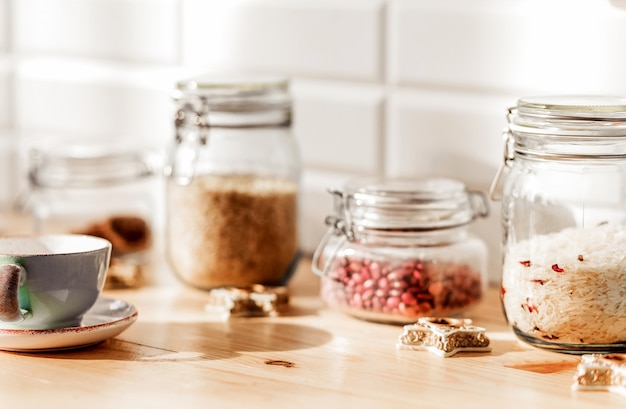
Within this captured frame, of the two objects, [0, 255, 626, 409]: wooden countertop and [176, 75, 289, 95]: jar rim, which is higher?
[176, 75, 289, 95]: jar rim

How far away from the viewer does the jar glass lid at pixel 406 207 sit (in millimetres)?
1208

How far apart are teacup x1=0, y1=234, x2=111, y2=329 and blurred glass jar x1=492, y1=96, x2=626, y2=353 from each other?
0.39m

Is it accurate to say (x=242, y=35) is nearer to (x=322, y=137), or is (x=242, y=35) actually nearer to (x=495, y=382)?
(x=322, y=137)

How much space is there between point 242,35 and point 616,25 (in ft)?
1.85

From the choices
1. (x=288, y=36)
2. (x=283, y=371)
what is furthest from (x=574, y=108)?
(x=288, y=36)

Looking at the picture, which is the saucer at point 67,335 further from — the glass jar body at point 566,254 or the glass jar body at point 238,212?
the glass jar body at point 566,254

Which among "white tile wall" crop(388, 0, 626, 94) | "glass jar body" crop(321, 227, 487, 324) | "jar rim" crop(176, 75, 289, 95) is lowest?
"glass jar body" crop(321, 227, 487, 324)

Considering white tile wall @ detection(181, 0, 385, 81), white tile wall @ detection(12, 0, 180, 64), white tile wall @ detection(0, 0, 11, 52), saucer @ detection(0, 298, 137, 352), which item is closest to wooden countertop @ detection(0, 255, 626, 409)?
saucer @ detection(0, 298, 137, 352)

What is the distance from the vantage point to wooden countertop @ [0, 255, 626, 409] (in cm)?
94

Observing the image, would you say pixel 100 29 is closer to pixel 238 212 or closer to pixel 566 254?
pixel 238 212

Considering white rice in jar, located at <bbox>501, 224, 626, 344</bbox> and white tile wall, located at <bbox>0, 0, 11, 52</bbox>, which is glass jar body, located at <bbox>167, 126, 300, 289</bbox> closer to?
white rice in jar, located at <bbox>501, 224, 626, 344</bbox>

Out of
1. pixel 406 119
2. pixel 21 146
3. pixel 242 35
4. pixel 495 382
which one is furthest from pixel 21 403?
pixel 21 146

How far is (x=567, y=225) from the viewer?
109 centimetres

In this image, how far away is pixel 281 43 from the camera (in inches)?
61.4
